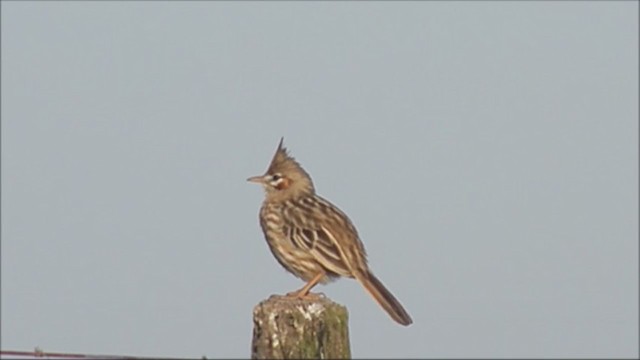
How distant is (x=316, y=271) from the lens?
30.4 ft

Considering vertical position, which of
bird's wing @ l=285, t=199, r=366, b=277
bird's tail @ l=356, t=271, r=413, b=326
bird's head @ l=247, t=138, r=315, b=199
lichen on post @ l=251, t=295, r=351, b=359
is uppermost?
bird's head @ l=247, t=138, r=315, b=199

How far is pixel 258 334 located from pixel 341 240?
3.14 m

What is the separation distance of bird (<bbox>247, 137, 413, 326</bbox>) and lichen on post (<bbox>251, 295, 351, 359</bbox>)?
7.25ft

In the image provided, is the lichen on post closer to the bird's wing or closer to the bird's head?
the bird's wing

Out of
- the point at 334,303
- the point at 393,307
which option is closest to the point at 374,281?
the point at 393,307

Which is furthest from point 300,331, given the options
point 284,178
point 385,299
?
point 284,178

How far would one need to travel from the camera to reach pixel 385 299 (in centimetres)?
824

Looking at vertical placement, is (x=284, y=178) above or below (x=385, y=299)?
above

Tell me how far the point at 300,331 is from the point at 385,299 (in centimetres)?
226

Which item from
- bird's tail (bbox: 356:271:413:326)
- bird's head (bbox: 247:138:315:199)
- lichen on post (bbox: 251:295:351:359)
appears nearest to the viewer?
lichen on post (bbox: 251:295:351:359)

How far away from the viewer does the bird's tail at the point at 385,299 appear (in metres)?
8.05

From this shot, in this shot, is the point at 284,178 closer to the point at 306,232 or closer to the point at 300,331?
the point at 306,232

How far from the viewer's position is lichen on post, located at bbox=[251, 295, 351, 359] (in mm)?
5934

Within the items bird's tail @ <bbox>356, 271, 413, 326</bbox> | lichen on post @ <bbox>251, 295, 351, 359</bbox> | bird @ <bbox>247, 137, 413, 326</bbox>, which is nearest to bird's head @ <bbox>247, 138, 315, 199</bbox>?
bird @ <bbox>247, 137, 413, 326</bbox>
